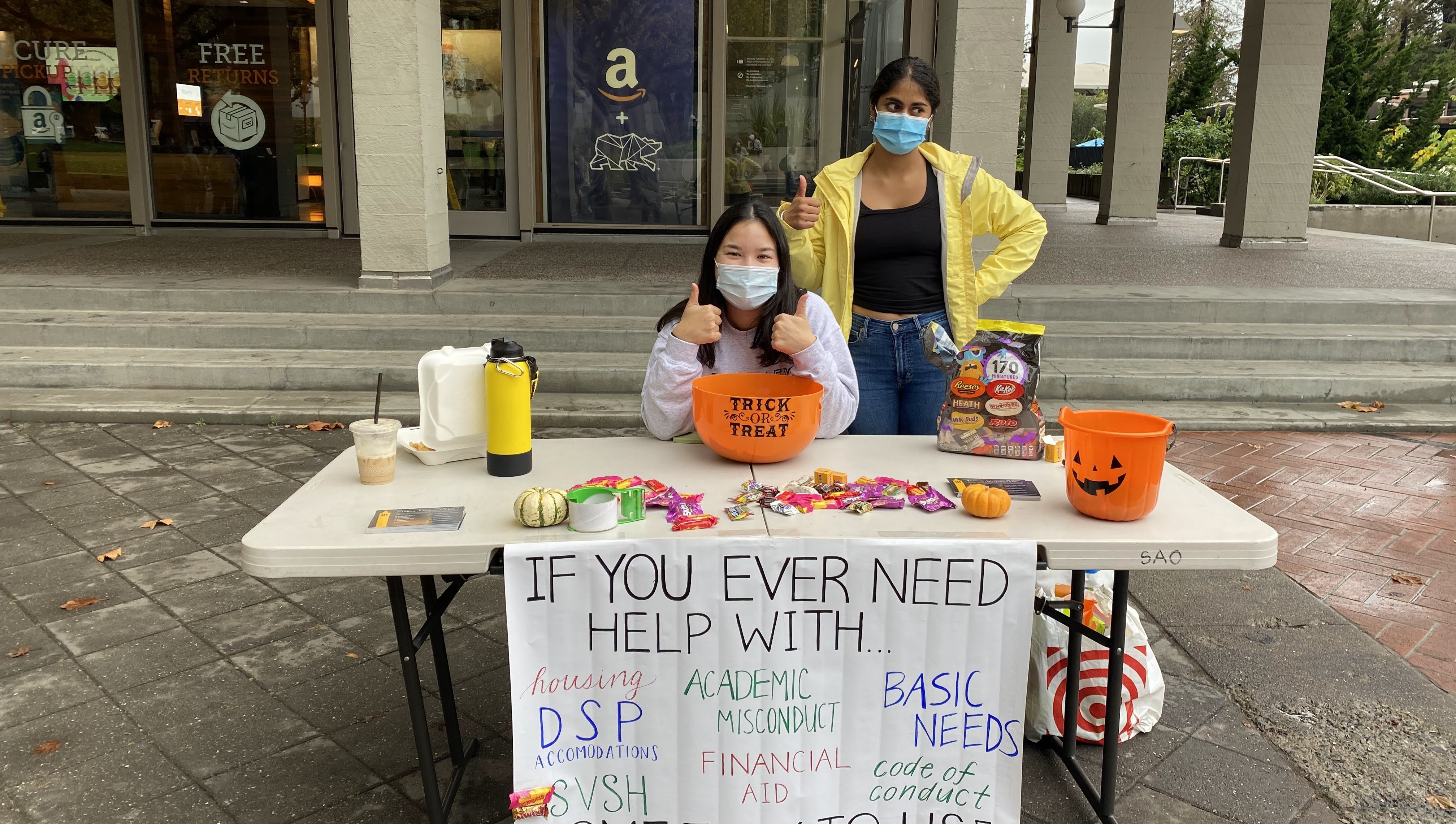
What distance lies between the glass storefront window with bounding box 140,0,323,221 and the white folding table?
10.4 meters

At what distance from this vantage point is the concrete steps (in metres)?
6.41

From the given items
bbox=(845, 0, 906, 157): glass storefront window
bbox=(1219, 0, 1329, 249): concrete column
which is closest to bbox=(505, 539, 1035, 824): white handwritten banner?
bbox=(845, 0, 906, 157): glass storefront window

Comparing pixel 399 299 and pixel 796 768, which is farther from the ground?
pixel 399 299

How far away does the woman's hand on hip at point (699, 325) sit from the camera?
2660mm

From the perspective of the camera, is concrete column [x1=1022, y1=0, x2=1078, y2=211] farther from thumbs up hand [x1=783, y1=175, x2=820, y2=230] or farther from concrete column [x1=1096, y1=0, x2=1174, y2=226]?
thumbs up hand [x1=783, y1=175, x2=820, y2=230]

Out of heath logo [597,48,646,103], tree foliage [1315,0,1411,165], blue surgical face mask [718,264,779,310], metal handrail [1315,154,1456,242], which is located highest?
tree foliage [1315,0,1411,165]

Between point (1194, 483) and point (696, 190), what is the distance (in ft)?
32.0

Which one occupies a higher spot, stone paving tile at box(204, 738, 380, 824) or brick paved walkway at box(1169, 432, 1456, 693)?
brick paved walkway at box(1169, 432, 1456, 693)

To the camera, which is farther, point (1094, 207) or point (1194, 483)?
point (1094, 207)

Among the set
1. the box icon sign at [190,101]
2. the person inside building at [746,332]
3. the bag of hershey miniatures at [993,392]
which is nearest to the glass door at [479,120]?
the box icon sign at [190,101]

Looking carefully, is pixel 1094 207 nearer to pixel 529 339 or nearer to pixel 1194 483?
pixel 529 339

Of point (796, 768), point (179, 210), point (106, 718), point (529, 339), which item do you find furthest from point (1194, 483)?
point (179, 210)

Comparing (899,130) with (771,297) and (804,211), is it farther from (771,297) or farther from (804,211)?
(771,297)

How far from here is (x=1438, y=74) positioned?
76.9 ft
